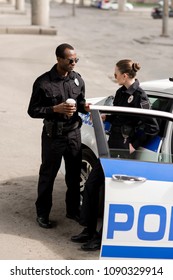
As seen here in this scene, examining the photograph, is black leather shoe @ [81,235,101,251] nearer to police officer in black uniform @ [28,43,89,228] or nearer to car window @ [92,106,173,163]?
police officer in black uniform @ [28,43,89,228]

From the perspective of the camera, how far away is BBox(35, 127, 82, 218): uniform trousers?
20.2 feet

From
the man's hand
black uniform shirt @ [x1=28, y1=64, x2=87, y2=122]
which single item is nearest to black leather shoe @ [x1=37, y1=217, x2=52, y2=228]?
black uniform shirt @ [x1=28, y1=64, x2=87, y2=122]

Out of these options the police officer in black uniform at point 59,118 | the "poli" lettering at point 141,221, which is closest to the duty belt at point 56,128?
the police officer in black uniform at point 59,118

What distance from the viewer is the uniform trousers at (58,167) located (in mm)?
6148

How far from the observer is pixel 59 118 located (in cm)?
606

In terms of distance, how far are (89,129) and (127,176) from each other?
5.68 ft

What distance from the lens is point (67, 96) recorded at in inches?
237

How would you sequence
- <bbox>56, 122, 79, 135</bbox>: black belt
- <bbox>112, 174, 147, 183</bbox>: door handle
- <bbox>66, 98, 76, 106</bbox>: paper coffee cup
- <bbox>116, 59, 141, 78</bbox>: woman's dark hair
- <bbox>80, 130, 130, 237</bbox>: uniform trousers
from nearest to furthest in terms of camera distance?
<bbox>112, 174, 147, 183</bbox>: door handle
<bbox>80, 130, 130, 237</bbox>: uniform trousers
<bbox>66, 98, 76, 106</bbox>: paper coffee cup
<bbox>116, 59, 141, 78</bbox>: woman's dark hair
<bbox>56, 122, 79, 135</bbox>: black belt

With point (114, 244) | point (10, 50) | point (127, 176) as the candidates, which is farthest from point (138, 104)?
point (10, 50)

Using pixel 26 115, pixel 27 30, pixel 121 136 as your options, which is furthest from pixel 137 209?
pixel 27 30

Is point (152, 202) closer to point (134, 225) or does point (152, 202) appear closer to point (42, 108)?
point (134, 225)

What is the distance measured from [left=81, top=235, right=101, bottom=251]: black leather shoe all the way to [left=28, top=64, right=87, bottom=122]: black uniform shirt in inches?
43.0

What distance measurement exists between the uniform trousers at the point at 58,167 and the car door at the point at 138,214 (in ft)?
3.88

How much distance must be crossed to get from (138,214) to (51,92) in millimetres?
1598
